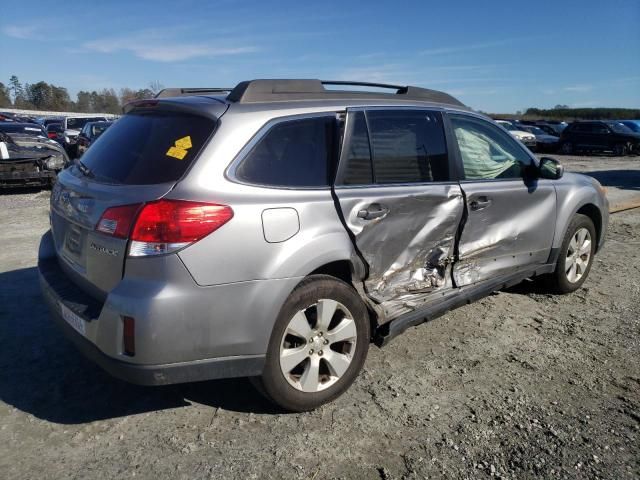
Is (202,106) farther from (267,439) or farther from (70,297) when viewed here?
(267,439)

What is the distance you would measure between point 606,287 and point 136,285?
4.62m

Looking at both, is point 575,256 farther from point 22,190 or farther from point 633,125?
point 633,125

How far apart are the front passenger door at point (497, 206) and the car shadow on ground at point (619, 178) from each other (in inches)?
394

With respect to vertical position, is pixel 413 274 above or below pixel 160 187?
below

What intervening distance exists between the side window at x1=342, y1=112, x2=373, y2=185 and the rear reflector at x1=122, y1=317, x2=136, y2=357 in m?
1.45

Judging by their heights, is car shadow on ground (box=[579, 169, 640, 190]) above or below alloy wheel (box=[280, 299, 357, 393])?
below

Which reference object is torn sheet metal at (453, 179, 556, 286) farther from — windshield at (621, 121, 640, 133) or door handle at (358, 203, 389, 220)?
windshield at (621, 121, 640, 133)

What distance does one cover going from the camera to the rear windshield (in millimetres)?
2781

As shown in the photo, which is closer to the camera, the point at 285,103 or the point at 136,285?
the point at 136,285

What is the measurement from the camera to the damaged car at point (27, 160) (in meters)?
10.7

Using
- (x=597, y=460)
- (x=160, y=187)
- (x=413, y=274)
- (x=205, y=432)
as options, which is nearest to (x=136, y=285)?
(x=160, y=187)

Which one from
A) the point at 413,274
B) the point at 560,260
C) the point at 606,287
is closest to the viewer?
the point at 413,274

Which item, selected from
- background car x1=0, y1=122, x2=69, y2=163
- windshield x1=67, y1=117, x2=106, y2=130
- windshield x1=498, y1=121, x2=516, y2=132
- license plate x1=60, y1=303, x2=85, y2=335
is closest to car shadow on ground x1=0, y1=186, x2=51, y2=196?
background car x1=0, y1=122, x2=69, y2=163

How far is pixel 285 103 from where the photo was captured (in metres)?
3.12
